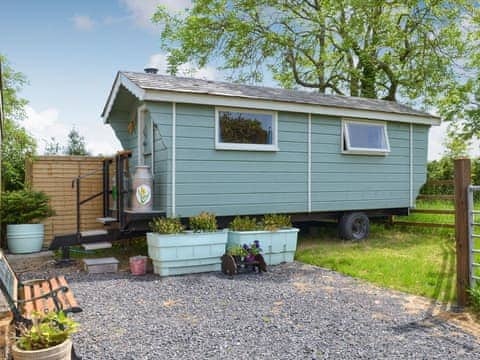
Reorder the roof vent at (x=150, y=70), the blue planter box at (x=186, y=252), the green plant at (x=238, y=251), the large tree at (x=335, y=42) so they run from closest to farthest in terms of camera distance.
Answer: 1. the blue planter box at (x=186, y=252)
2. the green plant at (x=238, y=251)
3. the roof vent at (x=150, y=70)
4. the large tree at (x=335, y=42)

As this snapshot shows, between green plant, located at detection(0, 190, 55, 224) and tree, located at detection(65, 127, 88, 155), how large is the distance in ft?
31.6

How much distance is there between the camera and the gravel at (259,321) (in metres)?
3.12

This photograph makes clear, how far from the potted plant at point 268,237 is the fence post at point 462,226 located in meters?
2.81

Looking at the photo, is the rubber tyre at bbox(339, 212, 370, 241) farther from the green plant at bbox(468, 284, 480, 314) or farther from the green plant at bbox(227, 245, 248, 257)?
the green plant at bbox(468, 284, 480, 314)

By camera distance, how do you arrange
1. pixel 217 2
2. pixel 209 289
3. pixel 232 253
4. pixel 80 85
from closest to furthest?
1. pixel 209 289
2. pixel 232 253
3. pixel 80 85
4. pixel 217 2

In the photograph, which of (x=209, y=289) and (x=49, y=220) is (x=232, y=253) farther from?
(x=49, y=220)

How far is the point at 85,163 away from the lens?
858 cm

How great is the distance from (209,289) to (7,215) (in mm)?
4984

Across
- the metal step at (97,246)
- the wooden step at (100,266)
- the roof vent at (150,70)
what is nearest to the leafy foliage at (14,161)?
the metal step at (97,246)

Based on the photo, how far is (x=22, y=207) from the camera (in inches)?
305

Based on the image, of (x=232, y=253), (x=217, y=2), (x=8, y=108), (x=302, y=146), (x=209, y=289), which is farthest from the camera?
(x=217, y=2)

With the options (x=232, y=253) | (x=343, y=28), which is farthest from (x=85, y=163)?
(x=343, y=28)

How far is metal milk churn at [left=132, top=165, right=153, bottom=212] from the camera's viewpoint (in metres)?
6.35

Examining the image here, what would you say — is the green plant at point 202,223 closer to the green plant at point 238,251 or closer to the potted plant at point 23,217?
the green plant at point 238,251
